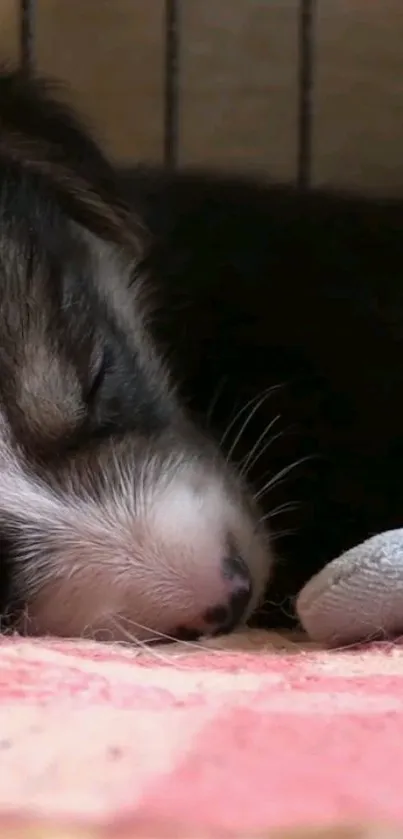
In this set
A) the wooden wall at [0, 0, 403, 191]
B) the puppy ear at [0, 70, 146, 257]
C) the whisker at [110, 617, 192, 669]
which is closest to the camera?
the whisker at [110, 617, 192, 669]

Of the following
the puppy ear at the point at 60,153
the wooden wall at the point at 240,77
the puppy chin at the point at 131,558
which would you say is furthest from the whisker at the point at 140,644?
the wooden wall at the point at 240,77

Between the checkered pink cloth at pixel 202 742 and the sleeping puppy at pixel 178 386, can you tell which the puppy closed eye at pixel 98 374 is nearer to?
the sleeping puppy at pixel 178 386

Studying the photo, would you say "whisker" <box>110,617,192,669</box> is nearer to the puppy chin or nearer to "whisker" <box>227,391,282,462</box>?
the puppy chin

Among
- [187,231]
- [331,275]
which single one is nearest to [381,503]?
[331,275]

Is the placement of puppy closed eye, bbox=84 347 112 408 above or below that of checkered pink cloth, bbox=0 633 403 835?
above

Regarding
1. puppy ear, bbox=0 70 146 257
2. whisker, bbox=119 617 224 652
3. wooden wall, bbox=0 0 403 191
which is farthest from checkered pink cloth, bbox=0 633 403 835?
wooden wall, bbox=0 0 403 191

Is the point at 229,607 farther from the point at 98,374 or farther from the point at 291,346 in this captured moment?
the point at 291,346

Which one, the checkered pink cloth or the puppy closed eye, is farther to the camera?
the puppy closed eye
